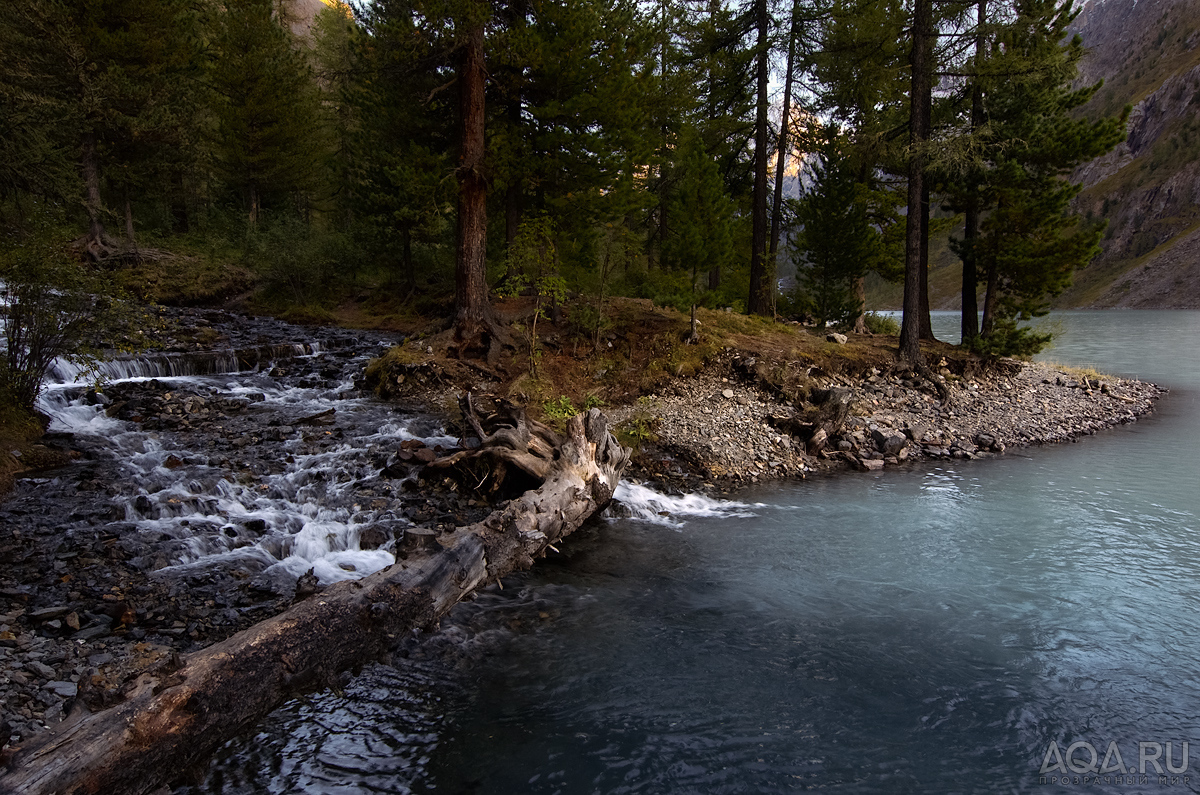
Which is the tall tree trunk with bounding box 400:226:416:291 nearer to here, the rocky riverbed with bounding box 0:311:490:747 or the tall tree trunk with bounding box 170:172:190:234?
the rocky riverbed with bounding box 0:311:490:747

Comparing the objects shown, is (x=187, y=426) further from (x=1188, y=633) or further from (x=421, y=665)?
(x=1188, y=633)

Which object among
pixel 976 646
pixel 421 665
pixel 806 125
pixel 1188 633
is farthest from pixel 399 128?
pixel 1188 633

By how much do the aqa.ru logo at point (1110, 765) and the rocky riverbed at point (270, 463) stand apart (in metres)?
5.52

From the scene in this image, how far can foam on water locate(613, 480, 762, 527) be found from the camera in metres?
9.07

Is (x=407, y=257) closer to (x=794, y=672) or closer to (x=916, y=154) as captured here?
(x=916, y=154)

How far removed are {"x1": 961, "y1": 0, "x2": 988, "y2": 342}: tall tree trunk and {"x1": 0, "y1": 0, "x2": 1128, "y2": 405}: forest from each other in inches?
4.2

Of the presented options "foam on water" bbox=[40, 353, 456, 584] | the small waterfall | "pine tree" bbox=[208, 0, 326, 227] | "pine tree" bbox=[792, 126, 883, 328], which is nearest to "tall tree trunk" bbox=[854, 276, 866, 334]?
"pine tree" bbox=[792, 126, 883, 328]

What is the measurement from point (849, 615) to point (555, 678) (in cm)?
335

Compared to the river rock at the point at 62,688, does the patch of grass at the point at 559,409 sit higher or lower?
higher

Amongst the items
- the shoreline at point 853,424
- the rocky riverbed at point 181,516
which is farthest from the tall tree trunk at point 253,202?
the shoreline at point 853,424

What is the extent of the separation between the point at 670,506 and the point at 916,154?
11997 millimetres

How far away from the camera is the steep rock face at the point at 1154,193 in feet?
326

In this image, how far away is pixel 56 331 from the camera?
8.39m

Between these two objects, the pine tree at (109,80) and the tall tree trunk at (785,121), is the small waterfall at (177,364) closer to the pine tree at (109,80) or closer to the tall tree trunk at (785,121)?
the pine tree at (109,80)
